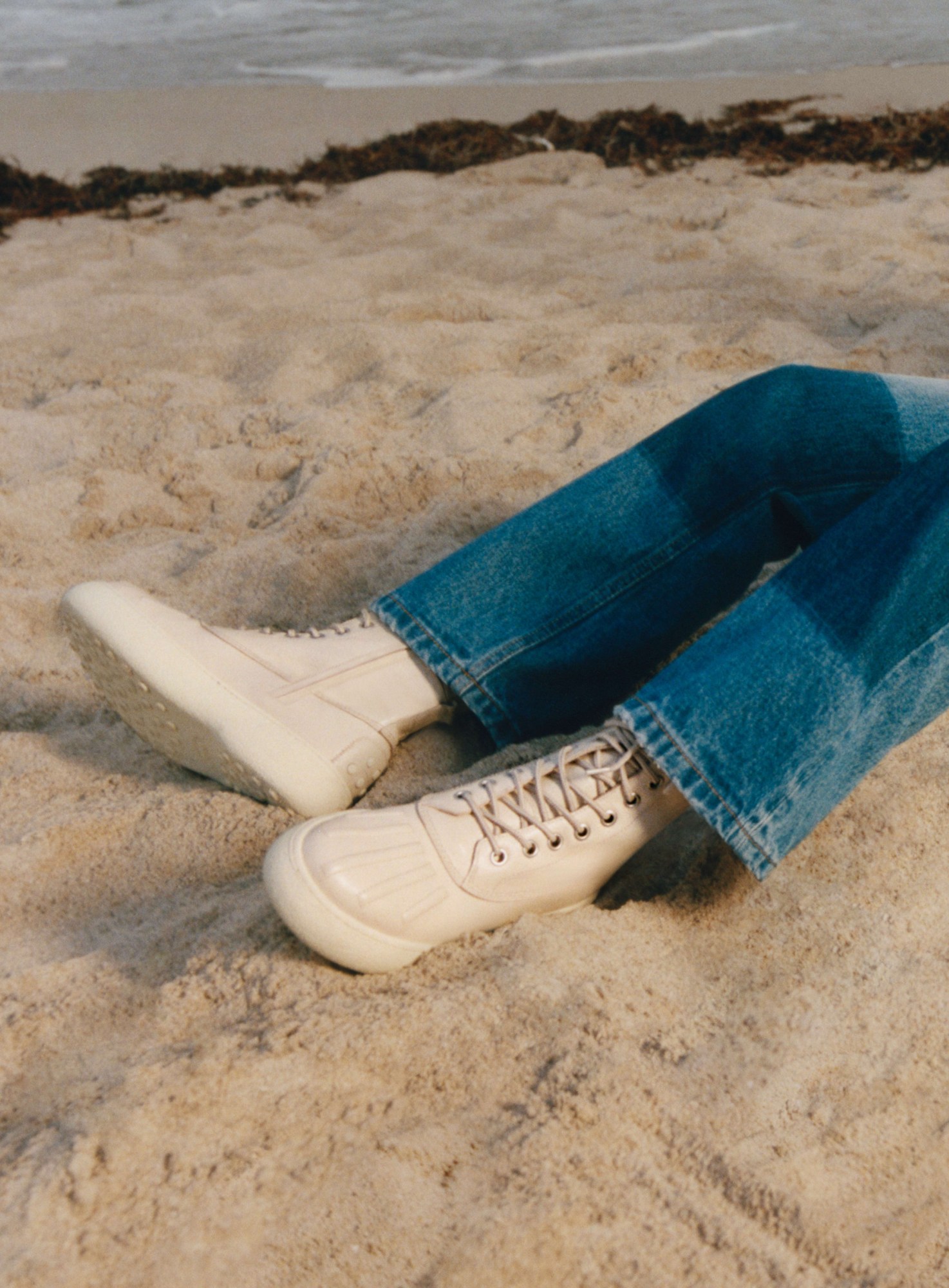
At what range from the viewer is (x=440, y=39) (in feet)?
24.3

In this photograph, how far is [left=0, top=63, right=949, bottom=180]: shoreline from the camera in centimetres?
431

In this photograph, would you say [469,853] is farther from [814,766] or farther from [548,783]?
[814,766]

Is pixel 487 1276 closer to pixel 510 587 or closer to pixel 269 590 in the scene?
pixel 510 587

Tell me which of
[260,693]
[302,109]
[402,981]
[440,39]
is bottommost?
[402,981]

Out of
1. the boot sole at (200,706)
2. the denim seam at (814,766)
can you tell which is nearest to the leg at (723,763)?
the denim seam at (814,766)

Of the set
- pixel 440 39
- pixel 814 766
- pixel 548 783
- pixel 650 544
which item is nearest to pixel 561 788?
pixel 548 783

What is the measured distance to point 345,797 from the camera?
1.33m

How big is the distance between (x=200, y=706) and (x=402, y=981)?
43cm

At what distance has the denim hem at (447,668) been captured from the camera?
1.36 m

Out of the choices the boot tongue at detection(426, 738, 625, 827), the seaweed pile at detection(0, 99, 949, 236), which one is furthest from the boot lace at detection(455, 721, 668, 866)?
the seaweed pile at detection(0, 99, 949, 236)

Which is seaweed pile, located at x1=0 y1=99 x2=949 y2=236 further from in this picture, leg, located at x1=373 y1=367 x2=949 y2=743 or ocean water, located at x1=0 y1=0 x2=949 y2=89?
leg, located at x1=373 y1=367 x2=949 y2=743

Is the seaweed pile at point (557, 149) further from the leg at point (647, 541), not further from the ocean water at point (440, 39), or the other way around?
the leg at point (647, 541)

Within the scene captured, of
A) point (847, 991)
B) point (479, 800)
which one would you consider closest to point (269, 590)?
point (479, 800)

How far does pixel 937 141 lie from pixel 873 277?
1.35 m
